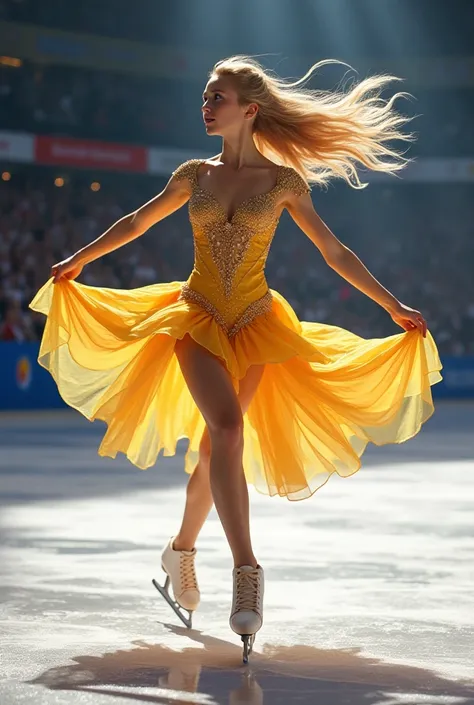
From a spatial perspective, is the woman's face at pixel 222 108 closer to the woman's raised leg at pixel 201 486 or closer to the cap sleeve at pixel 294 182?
the cap sleeve at pixel 294 182

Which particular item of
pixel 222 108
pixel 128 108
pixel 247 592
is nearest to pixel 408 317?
pixel 222 108

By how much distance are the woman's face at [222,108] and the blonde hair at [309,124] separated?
0.11ft

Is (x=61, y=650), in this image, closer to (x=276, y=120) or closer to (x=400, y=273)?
(x=276, y=120)

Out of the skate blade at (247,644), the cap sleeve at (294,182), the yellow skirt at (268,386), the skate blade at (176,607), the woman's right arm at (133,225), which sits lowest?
the skate blade at (247,644)

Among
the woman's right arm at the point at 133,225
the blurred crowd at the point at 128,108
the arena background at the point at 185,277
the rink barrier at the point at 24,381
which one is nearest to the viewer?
the arena background at the point at 185,277

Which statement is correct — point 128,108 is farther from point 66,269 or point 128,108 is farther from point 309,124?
point 66,269

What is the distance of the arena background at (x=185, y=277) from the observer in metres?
3.95

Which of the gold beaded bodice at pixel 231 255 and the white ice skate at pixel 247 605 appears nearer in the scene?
the white ice skate at pixel 247 605

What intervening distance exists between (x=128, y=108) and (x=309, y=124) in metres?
20.7

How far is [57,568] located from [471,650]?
2.05 metres

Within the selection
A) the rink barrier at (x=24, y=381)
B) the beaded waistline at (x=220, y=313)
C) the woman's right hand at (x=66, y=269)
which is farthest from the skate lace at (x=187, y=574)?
the rink barrier at (x=24, y=381)

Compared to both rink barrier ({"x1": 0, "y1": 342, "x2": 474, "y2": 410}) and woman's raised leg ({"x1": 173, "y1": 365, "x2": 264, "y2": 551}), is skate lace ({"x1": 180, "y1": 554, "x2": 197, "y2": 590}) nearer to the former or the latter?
woman's raised leg ({"x1": 173, "y1": 365, "x2": 264, "y2": 551})

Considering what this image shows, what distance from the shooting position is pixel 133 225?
4586 millimetres

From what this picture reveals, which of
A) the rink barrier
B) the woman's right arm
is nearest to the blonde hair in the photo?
the woman's right arm
